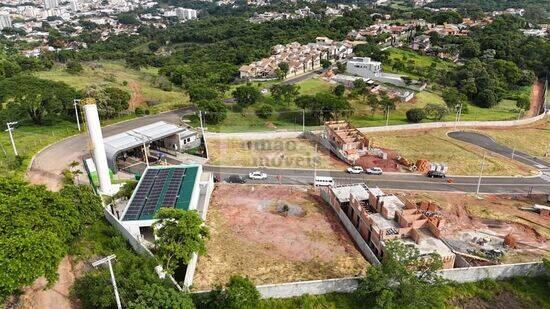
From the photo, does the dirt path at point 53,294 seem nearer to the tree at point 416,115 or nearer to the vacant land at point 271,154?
the vacant land at point 271,154

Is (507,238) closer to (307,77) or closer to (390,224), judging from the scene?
(390,224)

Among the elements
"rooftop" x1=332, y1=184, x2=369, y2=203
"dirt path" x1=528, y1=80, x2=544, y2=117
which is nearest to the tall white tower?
"rooftop" x1=332, y1=184, x2=369, y2=203

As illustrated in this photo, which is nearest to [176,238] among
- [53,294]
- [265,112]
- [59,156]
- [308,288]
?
[53,294]

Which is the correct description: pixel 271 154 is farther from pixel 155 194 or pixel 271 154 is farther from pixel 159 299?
pixel 159 299

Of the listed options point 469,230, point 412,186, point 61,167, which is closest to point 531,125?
point 412,186

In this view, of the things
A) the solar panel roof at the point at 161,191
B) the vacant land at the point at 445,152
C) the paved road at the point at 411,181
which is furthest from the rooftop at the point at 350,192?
the vacant land at the point at 445,152

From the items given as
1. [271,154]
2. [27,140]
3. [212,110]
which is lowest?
[271,154]

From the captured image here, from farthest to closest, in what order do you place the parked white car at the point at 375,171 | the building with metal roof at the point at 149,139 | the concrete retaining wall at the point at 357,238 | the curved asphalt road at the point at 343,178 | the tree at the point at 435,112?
the tree at the point at 435,112, the parked white car at the point at 375,171, the building with metal roof at the point at 149,139, the curved asphalt road at the point at 343,178, the concrete retaining wall at the point at 357,238
